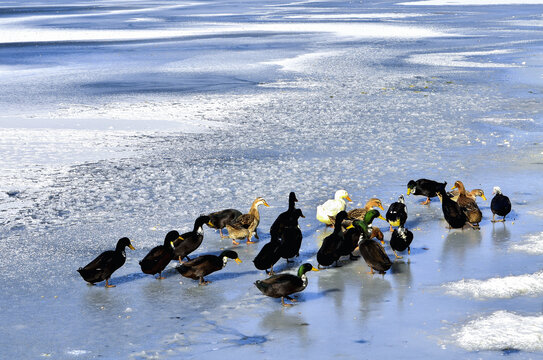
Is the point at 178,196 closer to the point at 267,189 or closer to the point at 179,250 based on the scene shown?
the point at 267,189

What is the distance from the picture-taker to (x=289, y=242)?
939cm

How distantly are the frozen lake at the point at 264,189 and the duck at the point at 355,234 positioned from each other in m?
0.24

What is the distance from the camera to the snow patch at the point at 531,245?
380 inches

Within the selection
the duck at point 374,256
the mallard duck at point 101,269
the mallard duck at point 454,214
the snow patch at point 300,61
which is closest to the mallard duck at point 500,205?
the mallard duck at point 454,214

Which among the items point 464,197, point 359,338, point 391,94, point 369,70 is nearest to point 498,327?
point 359,338

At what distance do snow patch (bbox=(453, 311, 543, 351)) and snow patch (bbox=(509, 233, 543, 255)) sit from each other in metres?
2.20

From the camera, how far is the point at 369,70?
97.0 feet

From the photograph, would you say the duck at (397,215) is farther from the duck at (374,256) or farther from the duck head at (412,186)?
the duck head at (412,186)

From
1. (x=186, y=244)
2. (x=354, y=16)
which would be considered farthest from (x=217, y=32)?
(x=186, y=244)

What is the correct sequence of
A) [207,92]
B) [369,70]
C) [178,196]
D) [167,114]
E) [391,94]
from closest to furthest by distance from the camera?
1. [178,196]
2. [167,114]
3. [391,94]
4. [207,92]
5. [369,70]

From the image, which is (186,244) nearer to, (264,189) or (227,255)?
(227,255)

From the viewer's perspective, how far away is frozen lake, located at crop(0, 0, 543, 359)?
7.52 m

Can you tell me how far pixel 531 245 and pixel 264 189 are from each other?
4730 mm

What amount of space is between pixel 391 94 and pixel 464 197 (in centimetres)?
1279
